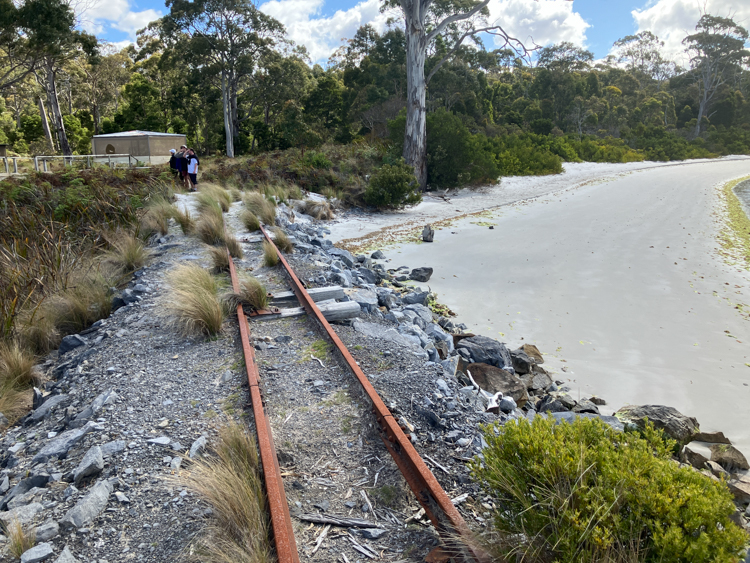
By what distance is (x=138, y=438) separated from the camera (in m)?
3.35

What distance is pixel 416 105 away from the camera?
1970 cm

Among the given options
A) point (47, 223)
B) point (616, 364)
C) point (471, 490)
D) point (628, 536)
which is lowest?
point (616, 364)

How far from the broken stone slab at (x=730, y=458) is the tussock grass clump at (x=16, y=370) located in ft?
19.2

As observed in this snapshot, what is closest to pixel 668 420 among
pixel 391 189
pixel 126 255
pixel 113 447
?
pixel 113 447

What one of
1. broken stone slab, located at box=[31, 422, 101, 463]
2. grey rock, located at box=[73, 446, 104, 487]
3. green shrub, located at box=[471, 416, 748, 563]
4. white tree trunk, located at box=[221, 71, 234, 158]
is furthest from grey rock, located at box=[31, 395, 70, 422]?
white tree trunk, located at box=[221, 71, 234, 158]

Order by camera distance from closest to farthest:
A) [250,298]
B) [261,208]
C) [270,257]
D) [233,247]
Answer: [250,298], [270,257], [233,247], [261,208]

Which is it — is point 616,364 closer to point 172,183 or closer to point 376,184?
point 376,184

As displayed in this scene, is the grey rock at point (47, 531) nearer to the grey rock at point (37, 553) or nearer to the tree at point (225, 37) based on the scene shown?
the grey rock at point (37, 553)

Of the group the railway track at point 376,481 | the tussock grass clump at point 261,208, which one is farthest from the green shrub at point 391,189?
the railway track at point 376,481

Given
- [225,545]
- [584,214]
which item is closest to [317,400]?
[225,545]

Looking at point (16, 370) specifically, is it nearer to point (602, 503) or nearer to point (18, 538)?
point (18, 538)

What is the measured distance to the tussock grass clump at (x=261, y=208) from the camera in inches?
460

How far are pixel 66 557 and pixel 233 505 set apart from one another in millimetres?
776

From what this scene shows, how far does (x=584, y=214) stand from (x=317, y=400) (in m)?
14.9
